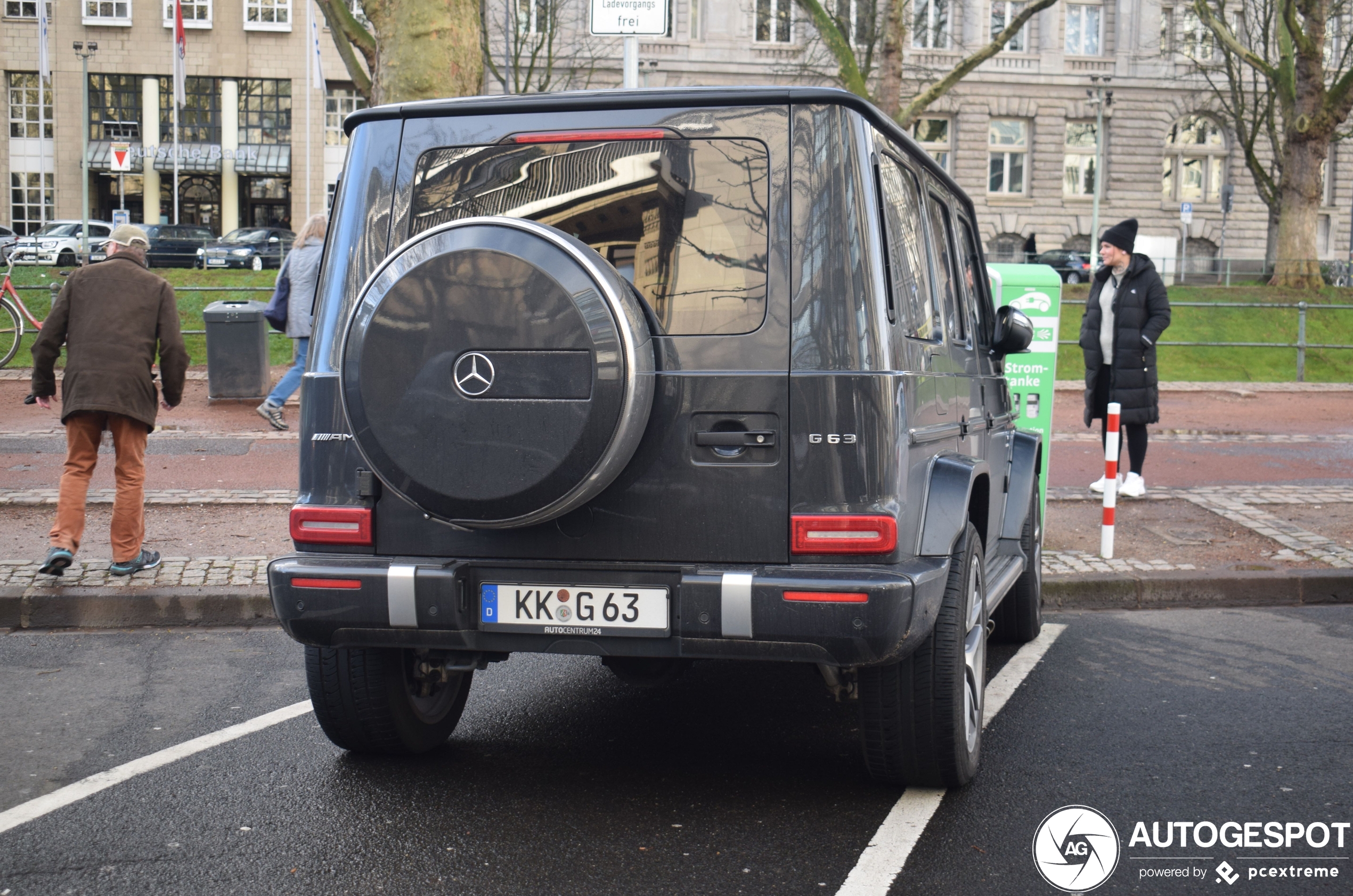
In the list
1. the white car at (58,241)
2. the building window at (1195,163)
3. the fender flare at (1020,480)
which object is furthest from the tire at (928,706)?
the building window at (1195,163)

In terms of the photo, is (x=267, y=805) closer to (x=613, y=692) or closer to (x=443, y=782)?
(x=443, y=782)

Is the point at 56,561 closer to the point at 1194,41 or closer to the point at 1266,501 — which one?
the point at 1266,501

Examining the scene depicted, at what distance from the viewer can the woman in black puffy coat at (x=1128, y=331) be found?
9406 millimetres

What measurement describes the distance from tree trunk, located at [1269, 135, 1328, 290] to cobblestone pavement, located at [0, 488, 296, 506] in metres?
26.8

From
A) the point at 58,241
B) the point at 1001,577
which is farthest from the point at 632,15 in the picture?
the point at 58,241

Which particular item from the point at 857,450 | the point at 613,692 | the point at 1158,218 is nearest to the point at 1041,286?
the point at 613,692

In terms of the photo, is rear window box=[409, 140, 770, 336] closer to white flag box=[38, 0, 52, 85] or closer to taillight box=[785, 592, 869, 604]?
taillight box=[785, 592, 869, 604]

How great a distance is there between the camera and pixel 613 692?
538 cm

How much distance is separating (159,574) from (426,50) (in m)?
4.98

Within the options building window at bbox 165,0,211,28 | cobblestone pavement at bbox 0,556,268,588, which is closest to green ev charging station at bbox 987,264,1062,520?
cobblestone pavement at bbox 0,556,268,588

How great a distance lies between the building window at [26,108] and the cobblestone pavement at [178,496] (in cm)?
4714

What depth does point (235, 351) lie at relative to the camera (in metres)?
14.7

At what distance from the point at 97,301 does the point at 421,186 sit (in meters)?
3.64

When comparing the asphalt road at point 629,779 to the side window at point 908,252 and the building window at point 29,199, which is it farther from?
the building window at point 29,199
